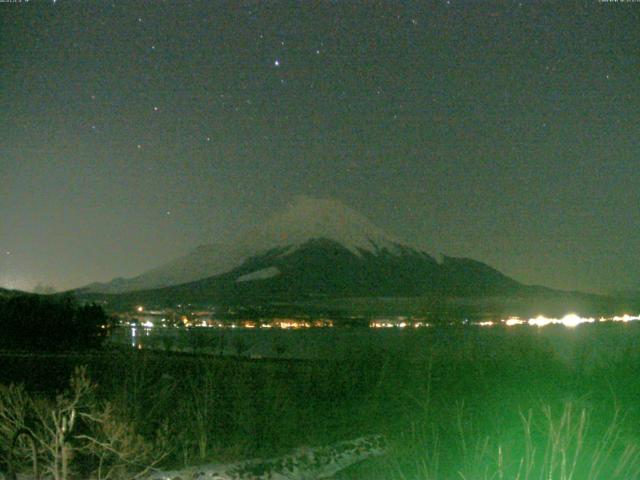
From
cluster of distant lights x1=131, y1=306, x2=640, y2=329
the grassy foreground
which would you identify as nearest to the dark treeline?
cluster of distant lights x1=131, y1=306, x2=640, y2=329

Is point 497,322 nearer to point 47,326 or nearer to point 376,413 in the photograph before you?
point 47,326

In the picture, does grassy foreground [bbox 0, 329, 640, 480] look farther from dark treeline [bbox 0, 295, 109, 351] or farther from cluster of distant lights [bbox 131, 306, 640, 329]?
dark treeline [bbox 0, 295, 109, 351]

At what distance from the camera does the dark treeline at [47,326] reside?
3428cm

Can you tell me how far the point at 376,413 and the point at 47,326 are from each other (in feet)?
78.0

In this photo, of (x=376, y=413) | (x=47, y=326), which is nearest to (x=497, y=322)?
(x=47, y=326)

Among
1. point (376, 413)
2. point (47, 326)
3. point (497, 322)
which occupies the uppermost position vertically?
point (47, 326)

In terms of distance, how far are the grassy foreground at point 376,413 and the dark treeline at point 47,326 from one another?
15.5m

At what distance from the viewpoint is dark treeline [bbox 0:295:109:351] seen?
34.3 meters

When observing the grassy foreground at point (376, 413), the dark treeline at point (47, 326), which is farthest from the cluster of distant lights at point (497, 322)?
the dark treeline at point (47, 326)

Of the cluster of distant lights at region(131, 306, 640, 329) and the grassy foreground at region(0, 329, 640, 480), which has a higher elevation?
the cluster of distant lights at region(131, 306, 640, 329)

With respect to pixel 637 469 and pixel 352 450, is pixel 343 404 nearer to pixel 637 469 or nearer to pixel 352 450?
pixel 352 450

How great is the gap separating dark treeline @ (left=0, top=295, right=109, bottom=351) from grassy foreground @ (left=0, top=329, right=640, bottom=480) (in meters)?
15.5

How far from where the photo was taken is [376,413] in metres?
13.5

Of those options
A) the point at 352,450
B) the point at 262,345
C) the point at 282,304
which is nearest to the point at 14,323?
the point at 262,345
